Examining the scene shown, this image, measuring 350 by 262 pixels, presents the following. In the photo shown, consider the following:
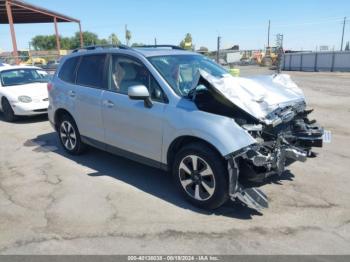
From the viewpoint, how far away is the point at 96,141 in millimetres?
5637

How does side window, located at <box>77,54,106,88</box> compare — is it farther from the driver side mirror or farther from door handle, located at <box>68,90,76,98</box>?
the driver side mirror

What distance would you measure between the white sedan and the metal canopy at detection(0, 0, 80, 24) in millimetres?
13347

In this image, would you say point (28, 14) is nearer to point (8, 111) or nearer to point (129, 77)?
point (8, 111)

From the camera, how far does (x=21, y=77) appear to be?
10609 mm

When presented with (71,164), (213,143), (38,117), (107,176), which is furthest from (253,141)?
(38,117)

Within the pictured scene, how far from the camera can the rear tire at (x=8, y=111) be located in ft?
32.4

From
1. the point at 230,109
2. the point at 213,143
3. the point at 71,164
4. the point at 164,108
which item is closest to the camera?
the point at 213,143

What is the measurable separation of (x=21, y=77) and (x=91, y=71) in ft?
19.5

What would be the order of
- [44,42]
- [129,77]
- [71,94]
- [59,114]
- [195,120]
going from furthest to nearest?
1. [44,42]
2. [59,114]
3. [71,94]
4. [129,77]
5. [195,120]

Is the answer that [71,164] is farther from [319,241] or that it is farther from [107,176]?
[319,241]

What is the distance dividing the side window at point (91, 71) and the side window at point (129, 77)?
0.29 metres

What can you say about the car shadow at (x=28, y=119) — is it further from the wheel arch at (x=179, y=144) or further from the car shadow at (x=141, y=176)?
the wheel arch at (x=179, y=144)

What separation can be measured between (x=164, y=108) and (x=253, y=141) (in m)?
1.23

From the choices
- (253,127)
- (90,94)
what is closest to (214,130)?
(253,127)
